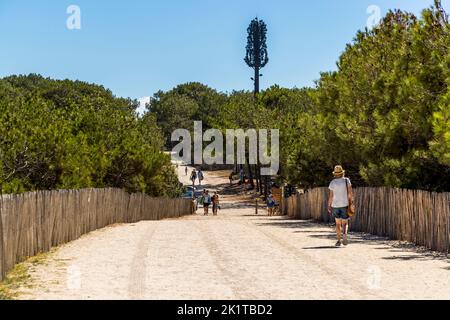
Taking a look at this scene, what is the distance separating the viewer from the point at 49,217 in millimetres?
16578

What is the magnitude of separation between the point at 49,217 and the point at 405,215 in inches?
342

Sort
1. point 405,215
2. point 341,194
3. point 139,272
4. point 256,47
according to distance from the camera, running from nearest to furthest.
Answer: point 139,272 → point 341,194 → point 405,215 → point 256,47

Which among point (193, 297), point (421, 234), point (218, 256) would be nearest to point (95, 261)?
point (218, 256)

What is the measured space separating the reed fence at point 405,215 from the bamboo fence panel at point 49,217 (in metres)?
8.28

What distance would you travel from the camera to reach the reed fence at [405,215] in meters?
16.1

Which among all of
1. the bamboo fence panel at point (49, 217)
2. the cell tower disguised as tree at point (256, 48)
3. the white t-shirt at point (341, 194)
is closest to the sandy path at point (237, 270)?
the bamboo fence panel at point (49, 217)

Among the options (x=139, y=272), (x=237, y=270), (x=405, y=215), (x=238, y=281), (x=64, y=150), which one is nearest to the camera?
(x=238, y=281)

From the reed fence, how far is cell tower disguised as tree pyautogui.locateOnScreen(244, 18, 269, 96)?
9462cm

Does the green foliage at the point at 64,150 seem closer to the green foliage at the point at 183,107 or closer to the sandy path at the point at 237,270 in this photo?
the sandy path at the point at 237,270

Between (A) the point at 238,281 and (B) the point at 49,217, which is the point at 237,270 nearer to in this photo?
(A) the point at 238,281

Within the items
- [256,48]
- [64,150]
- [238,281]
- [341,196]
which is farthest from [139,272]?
[256,48]

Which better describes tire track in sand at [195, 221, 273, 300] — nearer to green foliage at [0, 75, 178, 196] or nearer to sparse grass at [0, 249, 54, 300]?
sparse grass at [0, 249, 54, 300]

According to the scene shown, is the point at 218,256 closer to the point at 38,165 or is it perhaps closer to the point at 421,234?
the point at 421,234

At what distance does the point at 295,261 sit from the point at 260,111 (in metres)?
64.7
